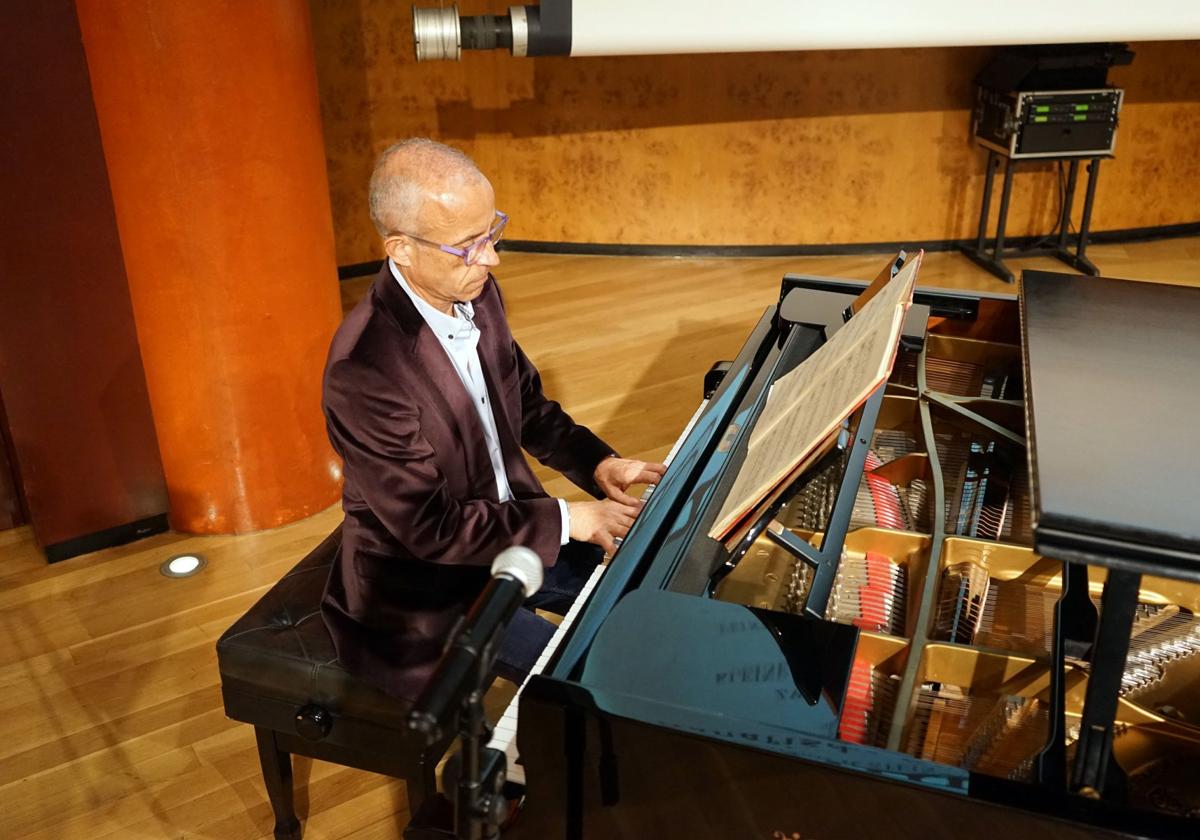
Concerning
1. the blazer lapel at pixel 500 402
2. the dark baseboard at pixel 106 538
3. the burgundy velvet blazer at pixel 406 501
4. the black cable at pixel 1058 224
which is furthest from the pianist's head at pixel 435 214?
the black cable at pixel 1058 224

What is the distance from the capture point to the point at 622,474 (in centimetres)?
217

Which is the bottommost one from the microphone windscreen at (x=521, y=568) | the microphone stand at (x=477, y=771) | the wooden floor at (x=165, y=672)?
the wooden floor at (x=165, y=672)

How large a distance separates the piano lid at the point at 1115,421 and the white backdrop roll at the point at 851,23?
2739 millimetres

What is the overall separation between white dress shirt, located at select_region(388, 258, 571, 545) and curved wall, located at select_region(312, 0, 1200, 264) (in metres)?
3.97

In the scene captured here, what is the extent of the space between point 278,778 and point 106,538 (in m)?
1.63

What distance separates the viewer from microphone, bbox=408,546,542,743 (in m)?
0.92

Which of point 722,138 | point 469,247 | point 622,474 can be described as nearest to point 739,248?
point 722,138

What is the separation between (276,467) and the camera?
3344 millimetres

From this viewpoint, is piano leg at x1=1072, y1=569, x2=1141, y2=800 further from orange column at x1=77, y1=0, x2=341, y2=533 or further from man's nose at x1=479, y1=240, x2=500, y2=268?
orange column at x1=77, y1=0, x2=341, y2=533

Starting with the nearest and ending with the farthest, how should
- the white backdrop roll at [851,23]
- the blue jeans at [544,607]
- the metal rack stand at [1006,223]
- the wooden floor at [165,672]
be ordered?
the blue jeans at [544,607] < the wooden floor at [165,672] < the white backdrop roll at [851,23] < the metal rack stand at [1006,223]

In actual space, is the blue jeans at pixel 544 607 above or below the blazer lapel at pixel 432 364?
below

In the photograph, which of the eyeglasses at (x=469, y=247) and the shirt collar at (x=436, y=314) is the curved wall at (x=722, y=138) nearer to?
the shirt collar at (x=436, y=314)

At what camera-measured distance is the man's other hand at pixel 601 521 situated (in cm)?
188

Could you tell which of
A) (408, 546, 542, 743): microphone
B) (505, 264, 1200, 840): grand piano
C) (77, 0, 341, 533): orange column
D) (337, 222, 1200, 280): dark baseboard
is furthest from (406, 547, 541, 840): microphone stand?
(337, 222, 1200, 280): dark baseboard
